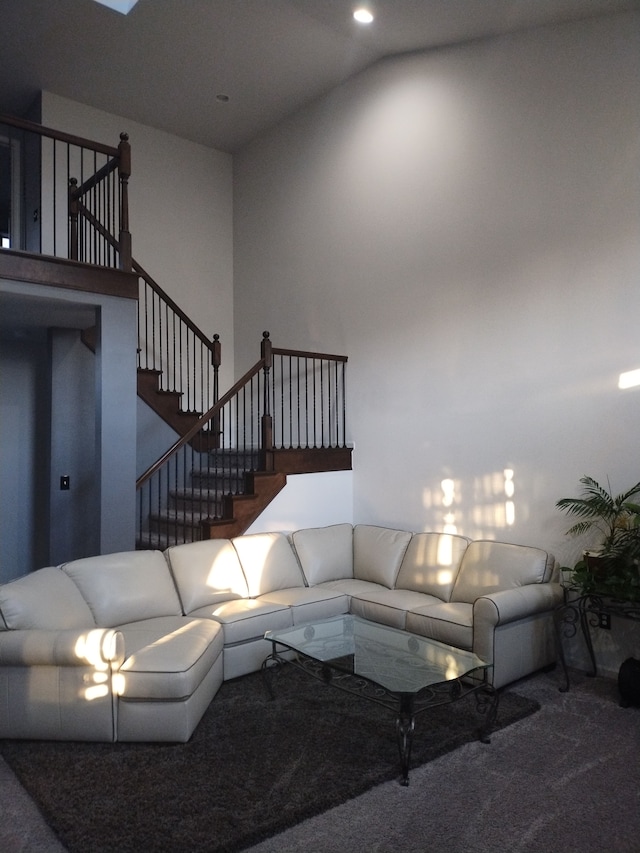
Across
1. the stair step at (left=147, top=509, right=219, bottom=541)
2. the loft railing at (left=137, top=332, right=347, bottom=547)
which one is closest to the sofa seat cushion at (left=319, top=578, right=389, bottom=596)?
the loft railing at (left=137, top=332, right=347, bottom=547)

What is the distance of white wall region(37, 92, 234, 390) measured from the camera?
7.32 meters

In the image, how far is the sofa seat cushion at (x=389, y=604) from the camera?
4.67 metres

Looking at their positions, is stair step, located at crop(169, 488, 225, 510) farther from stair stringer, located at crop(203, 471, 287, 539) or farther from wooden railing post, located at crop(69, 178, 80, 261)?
wooden railing post, located at crop(69, 178, 80, 261)

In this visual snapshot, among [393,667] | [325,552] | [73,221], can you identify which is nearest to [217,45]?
[73,221]

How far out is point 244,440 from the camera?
244 inches

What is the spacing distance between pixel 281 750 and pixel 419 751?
2.26 feet

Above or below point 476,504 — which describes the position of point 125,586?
below

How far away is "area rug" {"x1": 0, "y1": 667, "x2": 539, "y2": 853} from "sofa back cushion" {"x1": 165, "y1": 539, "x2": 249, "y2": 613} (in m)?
0.84

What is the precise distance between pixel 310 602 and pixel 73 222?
3.73 m

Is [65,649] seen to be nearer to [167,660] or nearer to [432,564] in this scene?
[167,660]

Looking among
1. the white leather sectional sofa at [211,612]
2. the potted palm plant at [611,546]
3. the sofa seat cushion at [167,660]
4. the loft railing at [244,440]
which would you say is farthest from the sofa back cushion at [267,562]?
the potted palm plant at [611,546]

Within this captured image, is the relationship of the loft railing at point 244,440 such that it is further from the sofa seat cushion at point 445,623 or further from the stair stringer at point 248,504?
the sofa seat cushion at point 445,623

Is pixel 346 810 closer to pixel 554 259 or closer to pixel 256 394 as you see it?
pixel 554 259

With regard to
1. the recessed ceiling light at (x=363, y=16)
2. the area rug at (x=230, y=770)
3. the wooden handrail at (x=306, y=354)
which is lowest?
the area rug at (x=230, y=770)
